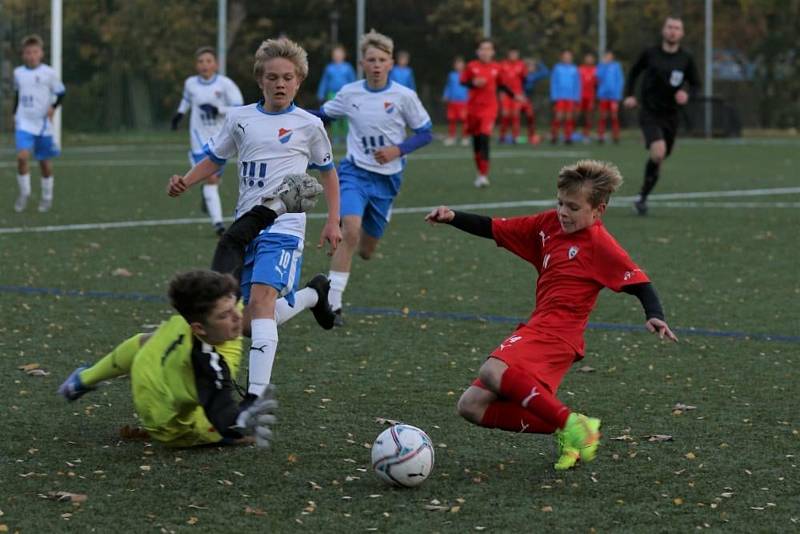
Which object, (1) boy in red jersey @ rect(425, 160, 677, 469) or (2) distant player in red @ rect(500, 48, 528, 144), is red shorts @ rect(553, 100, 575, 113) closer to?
(2) distant player in red @ rect(500, 48, 528, 144)

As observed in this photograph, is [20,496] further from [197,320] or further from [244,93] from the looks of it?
[244,93]

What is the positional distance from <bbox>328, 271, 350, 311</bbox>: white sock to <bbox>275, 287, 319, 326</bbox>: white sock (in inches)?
A: 65.4

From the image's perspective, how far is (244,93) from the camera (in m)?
35.6

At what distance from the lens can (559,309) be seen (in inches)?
231

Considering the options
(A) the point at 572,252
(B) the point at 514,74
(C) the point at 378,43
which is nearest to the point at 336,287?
(C) the point at 378,43

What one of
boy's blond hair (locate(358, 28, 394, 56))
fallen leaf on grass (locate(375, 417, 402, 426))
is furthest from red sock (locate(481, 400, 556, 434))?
boy's blond hair (locate(358, 28, 394, 56))

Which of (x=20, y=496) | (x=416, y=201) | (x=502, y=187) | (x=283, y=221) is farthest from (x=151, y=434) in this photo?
(x=502, y=187)

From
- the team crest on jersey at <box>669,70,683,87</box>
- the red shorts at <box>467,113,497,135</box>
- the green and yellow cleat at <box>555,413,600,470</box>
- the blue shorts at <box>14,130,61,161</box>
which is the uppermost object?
the team crest on jersey at <box>669,70,683,87</box>

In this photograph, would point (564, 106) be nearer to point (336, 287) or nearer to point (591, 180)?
point (336, 287)

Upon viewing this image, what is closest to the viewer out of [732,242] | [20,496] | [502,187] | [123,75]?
[20,496]

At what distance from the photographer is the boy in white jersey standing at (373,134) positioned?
9.67 metres

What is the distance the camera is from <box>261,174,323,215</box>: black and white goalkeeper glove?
6.52m

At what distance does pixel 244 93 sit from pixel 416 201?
1816cm

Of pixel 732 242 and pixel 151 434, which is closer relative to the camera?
pixel 151 434
